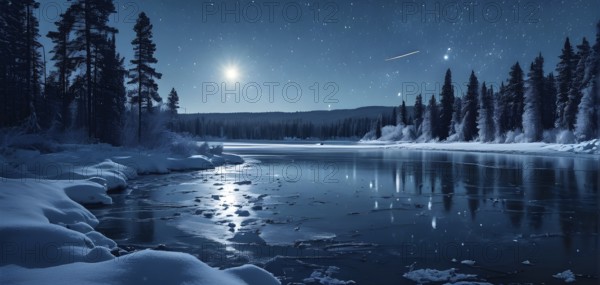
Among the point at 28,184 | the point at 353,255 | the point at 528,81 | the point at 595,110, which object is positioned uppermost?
the point at 528,81

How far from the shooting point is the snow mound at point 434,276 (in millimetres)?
5258

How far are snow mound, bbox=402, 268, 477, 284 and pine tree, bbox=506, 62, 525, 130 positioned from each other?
5649 centimetres

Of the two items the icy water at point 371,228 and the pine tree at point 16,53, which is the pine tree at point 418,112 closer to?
the icy water at point 371,228

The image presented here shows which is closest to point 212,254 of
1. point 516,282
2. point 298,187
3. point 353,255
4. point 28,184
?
point 353,255

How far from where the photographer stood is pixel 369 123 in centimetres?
13762

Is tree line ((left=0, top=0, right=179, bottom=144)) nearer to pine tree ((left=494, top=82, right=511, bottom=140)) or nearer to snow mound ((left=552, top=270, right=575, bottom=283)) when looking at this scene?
snow mound ((left=552, top=270, right=575, bottom=283))

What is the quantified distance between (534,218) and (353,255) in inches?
221

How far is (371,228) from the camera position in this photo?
27.1 ft

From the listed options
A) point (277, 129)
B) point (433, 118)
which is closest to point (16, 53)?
point (433, 118)

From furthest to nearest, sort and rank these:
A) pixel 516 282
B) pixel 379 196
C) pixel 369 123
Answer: pixel 369 123
pixel 379 196
pixel 516 282

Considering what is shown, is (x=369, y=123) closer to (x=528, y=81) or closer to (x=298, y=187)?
(x=528, y=81)

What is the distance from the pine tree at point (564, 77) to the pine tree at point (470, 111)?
14034mm

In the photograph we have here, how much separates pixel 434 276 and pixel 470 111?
62.2 meters

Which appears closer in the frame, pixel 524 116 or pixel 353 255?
pixel 353 255
